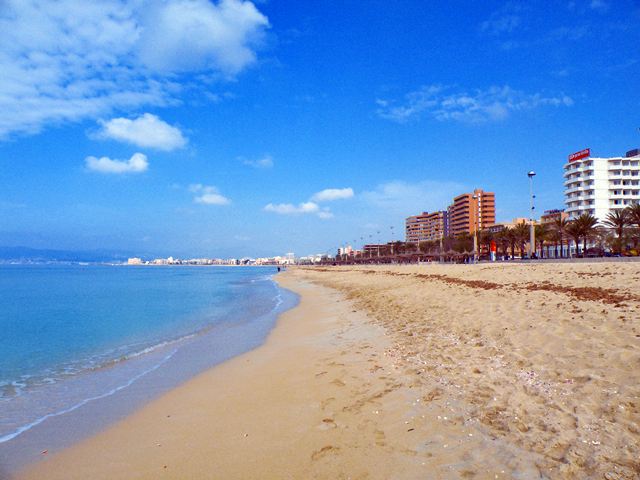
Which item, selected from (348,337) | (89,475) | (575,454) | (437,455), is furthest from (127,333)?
(575,454)

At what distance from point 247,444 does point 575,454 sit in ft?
11.4

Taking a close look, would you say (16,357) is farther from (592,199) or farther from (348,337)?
(592,199)

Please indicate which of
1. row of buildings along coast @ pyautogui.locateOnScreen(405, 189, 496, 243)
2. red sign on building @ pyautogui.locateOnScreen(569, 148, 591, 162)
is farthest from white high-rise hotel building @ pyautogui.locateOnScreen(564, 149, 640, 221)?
row of buildings along coast @ pyautogui.locateOnScreen(405, 189, 496, 243)

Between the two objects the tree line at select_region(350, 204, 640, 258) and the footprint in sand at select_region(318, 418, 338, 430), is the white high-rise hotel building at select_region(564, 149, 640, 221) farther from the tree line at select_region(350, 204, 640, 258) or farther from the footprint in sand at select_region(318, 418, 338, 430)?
the footprint in sand at select_region(318, 418, 338, 430)

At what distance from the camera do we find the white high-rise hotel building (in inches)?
3469

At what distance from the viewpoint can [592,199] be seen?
88375 millimetres

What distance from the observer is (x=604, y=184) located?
8838 centimetres

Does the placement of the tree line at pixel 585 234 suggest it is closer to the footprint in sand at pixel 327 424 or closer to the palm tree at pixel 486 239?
the palm tree at pixel 486 239

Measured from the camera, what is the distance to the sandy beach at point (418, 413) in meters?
3.83

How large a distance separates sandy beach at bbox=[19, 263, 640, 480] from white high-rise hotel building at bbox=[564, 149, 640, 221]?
9591 centimetres

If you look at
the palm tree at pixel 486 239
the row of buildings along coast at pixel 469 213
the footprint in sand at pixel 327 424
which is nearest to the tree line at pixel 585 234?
the palm tree at pixel 486 239

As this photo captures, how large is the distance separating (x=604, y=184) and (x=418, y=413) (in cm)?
10484

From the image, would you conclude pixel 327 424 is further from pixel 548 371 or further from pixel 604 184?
pixel 604 184

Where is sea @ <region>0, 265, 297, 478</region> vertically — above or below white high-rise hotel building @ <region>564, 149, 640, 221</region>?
below
